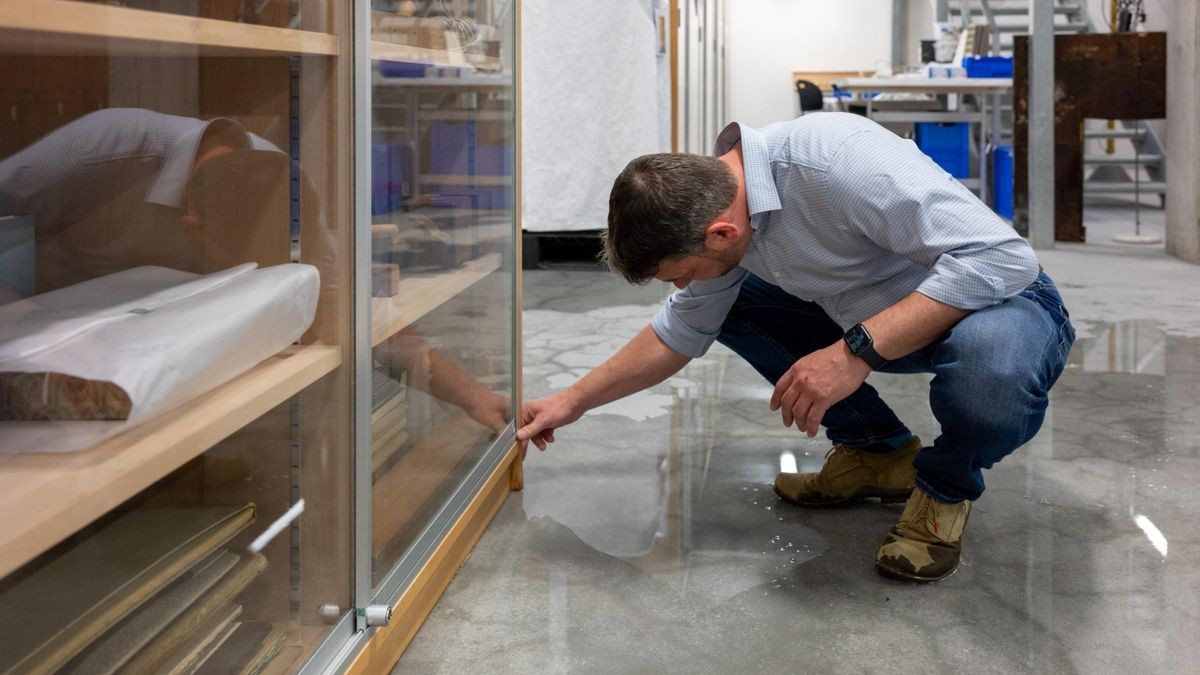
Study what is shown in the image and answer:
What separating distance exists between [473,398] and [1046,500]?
3.20ft

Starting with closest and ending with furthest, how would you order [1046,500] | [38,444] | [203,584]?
[38,444]
[203,584]
[1046,500]

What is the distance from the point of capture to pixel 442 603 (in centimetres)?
154

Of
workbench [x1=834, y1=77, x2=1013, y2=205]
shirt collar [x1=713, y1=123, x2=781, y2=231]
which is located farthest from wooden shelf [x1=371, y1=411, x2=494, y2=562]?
workbench [x1=834, y1=77, x2=1013, y2=205]

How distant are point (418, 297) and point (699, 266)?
1.22 feet

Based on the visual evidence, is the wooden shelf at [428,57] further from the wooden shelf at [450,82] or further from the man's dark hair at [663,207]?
the man's dark hair at [663,207]

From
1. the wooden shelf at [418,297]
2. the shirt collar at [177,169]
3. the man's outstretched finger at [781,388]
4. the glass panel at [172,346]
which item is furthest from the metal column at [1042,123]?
the shirt collar at [177,169]

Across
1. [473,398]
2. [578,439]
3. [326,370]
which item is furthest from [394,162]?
[578,439]

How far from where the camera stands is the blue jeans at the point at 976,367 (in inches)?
58.2

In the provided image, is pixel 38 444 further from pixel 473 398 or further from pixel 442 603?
pixel 473 398

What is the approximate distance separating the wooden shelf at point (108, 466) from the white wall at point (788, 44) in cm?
1185

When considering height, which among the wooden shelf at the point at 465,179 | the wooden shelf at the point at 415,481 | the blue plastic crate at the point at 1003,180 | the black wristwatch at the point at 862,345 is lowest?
the wooden shelf at the point at 415,481

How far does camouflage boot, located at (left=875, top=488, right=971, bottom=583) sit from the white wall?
11144mm

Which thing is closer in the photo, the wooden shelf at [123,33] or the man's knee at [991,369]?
the wooden shelf at [123,33]

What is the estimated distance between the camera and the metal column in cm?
537
